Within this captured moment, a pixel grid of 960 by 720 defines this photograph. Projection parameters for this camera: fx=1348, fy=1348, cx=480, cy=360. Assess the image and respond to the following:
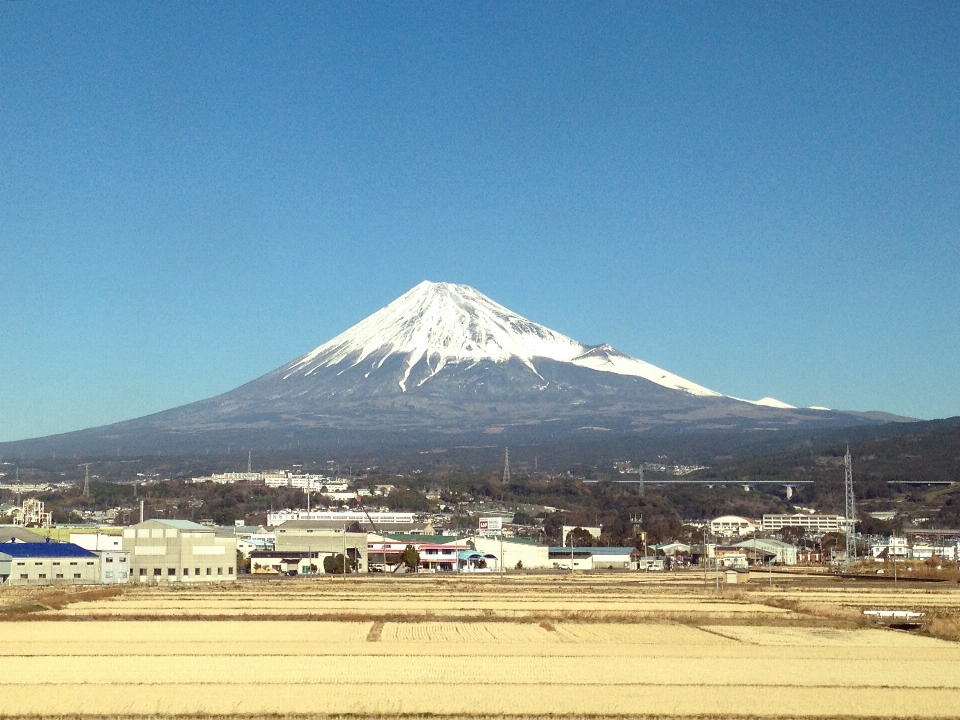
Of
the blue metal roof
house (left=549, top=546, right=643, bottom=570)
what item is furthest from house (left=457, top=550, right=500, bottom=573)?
the blue metal roof

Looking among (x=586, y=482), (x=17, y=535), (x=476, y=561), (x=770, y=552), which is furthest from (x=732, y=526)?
(x=17, y=535)

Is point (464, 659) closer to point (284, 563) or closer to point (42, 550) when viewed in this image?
point (42, 550)

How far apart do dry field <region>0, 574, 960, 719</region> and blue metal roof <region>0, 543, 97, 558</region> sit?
10523mm

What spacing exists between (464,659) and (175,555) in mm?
26262

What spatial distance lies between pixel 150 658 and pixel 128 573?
81.3 feet

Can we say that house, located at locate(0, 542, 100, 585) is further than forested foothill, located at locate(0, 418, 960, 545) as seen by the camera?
No

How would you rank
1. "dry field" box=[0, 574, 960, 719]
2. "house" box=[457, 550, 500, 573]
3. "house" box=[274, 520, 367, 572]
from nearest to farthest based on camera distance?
1. "dry field" box=[0, 574, 960, 719]
2. "house" box=[274, 520, 367, 572]
3. "house" box=[457, 550, 500, 573]

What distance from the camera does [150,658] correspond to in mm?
20266

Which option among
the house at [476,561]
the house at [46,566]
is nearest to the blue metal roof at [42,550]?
the house at [46,566]

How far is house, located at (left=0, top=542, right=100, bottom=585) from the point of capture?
43.5 meters

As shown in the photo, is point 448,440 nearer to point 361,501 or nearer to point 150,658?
point 361,501

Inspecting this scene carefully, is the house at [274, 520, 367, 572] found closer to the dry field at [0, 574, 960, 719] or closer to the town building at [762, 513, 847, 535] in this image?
the dry field at [0, 574, 960, 719]

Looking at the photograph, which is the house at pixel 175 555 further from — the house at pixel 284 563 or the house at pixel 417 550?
the house at pixel 417 550

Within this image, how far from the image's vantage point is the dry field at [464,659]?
16.5 m
